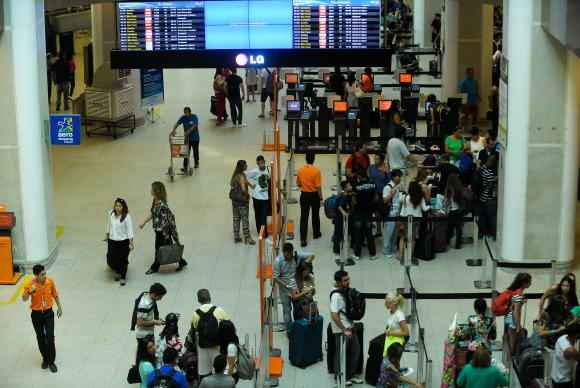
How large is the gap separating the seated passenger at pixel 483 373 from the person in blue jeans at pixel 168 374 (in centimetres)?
269

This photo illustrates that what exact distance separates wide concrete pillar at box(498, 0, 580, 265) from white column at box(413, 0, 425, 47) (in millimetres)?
25314

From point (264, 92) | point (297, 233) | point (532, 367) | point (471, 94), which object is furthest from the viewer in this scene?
point (264, 92)

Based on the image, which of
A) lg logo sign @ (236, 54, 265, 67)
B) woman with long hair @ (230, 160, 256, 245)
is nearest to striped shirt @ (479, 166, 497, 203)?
woman with long hair @ (230, 160, 256, 245)

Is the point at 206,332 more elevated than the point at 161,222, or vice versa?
the point at 161,222

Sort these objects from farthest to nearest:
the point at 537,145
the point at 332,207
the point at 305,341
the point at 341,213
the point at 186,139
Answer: the point at 186,139, the point at 332,207, the point at 341,213, the point at 537,145, the point at 305,341

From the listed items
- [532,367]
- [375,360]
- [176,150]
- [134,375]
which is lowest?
[134,375]

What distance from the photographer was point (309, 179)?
18141 millimetres

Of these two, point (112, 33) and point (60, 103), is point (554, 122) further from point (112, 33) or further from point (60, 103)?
point (60, 103)

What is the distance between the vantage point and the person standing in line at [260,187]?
59.9ft

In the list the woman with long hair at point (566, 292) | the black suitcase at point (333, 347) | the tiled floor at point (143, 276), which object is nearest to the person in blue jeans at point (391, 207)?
the tiled floor at point (143, 276)

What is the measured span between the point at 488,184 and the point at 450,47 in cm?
1203

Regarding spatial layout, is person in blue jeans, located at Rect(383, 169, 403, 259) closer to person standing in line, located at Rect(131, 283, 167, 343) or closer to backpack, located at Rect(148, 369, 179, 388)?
person standing in line, located at Rect(131, 283, 167, 343)

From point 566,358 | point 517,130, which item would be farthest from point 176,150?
point 566,358

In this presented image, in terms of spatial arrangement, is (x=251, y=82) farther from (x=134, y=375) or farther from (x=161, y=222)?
(x=134, y=375)
